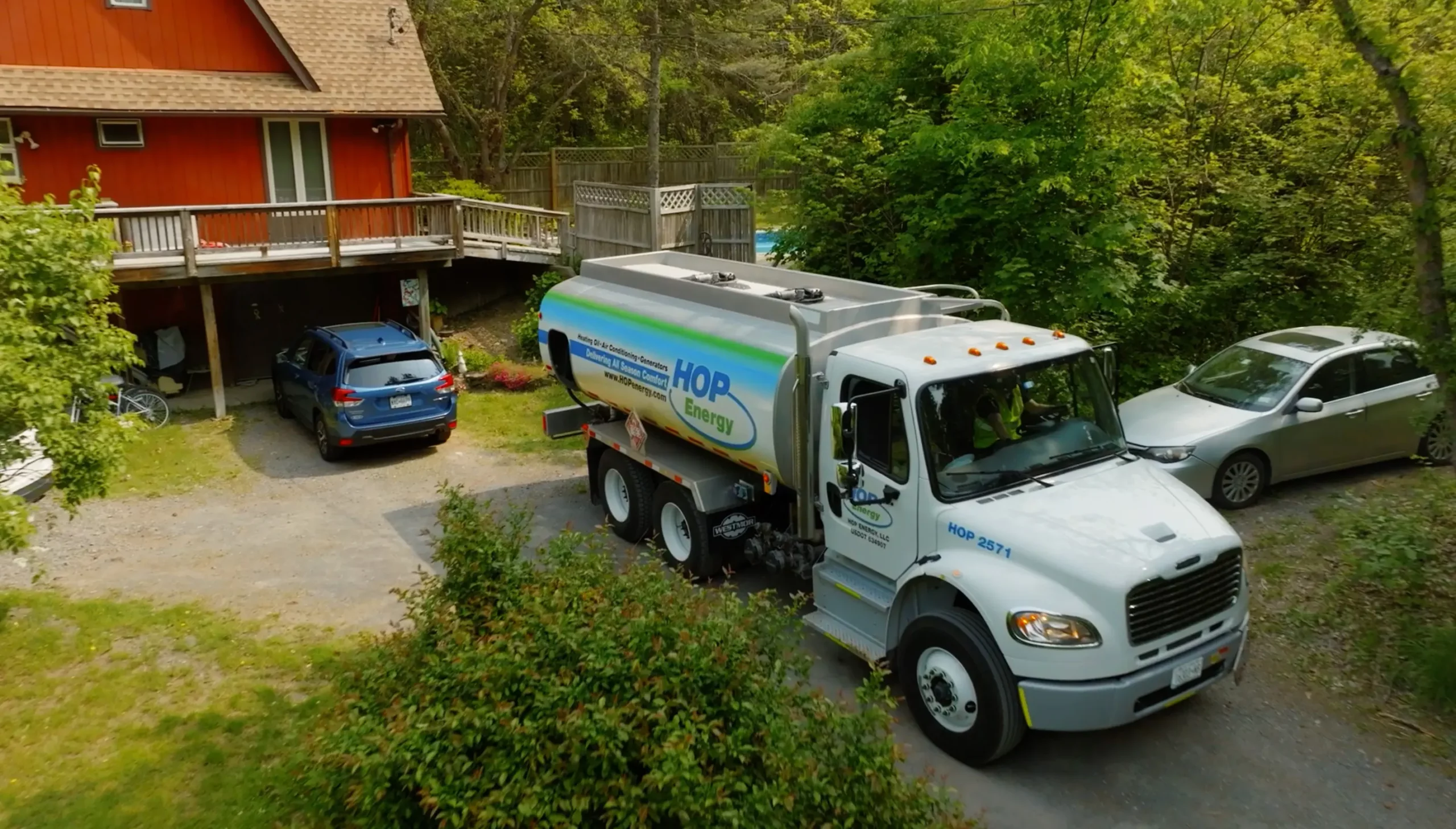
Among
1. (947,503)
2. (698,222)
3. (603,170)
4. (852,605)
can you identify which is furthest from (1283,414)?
(603,170)

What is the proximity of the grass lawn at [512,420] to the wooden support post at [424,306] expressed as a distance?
1622 millimetres

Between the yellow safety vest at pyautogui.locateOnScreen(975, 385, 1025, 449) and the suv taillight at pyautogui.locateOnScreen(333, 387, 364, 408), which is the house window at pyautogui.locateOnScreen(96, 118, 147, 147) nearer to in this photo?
the suv taillight at pyautogui.locateOnScreen(333, 387, 364, 408)

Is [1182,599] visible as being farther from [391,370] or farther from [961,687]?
[391,370]

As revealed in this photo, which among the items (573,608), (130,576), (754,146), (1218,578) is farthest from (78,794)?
(754,146)

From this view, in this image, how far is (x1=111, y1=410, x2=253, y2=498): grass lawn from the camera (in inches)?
531

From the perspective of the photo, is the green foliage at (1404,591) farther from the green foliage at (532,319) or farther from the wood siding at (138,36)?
the wood siding at (138,36)

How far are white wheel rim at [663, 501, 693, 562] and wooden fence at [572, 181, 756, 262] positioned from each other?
28.6ft

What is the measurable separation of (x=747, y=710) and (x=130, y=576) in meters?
8.14

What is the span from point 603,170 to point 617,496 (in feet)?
72.5

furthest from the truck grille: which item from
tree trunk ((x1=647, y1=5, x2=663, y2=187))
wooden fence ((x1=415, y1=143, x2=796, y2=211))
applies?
tree trunk ((x1=647, y1=5, x2=663, y2=187))

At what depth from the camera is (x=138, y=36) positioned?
1831cm

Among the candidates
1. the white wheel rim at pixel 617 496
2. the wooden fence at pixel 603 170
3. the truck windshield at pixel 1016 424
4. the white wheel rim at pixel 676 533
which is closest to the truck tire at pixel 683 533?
the white wheel rim at pixel 676 533

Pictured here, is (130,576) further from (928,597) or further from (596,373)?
(928,597)

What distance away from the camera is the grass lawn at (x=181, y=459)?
13500 mm
